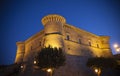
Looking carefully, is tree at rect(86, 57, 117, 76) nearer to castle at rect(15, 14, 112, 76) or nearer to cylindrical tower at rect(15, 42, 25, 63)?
castle at rect(15, 14, 112, 76)

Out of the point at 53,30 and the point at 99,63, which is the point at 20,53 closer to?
the point at 53,30

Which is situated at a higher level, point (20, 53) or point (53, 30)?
point (53, 30)

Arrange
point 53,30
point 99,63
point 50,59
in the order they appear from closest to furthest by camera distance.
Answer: point 50,59 → point 99,63 → point 53,30

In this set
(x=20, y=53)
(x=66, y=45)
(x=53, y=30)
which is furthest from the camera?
(x=20, y=53)

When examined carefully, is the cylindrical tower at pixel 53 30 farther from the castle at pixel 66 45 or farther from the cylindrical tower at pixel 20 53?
the cylindrical tower at pixel 20 53

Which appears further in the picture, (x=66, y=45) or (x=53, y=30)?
(x=66, y=45)

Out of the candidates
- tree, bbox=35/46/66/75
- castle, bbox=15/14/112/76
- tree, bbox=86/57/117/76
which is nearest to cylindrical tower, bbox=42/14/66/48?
castle, bbox=15/14/112/76

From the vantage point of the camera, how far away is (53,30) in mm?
28969

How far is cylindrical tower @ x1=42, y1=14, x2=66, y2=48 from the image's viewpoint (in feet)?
89.3

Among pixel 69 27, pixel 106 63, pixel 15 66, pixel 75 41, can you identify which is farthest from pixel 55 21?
pixel 15 66

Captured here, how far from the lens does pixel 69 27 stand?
33.6 m

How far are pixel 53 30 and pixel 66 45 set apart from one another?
16.3 ft

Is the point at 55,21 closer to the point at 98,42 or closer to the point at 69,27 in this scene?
the point at 69,27

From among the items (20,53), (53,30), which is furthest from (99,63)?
(20,53)
